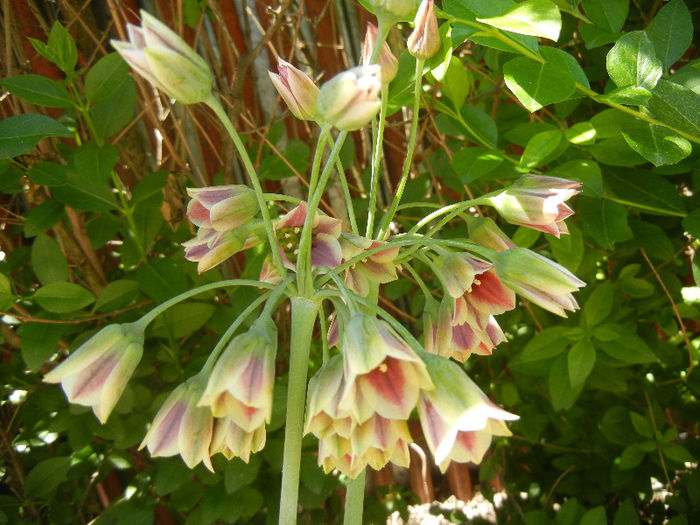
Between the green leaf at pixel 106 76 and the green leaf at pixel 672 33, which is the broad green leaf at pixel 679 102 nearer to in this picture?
the green leaf at pixel 672 33

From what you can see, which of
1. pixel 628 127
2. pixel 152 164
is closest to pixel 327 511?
pixel 152 164

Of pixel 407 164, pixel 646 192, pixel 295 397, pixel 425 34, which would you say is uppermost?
pixel 425 34

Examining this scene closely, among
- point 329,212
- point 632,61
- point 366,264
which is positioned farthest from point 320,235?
point 329,212

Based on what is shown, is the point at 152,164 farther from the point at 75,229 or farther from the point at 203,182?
the point at 75,229

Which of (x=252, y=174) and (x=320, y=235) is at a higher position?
(x=252, y=174)

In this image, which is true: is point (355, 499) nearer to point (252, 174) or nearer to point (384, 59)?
point (252, 174)

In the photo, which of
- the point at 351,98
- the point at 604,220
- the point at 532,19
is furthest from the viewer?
the point at 604,220

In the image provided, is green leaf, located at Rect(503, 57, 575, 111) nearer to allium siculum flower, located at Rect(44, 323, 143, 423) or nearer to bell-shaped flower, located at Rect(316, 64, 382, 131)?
bell-shaped flower, located at Rect(316, 64, 382, 131)

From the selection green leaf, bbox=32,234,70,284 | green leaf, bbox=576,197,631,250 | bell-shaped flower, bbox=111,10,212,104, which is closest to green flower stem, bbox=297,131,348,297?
bell-shaped flower, bbox=111,10,212,104
